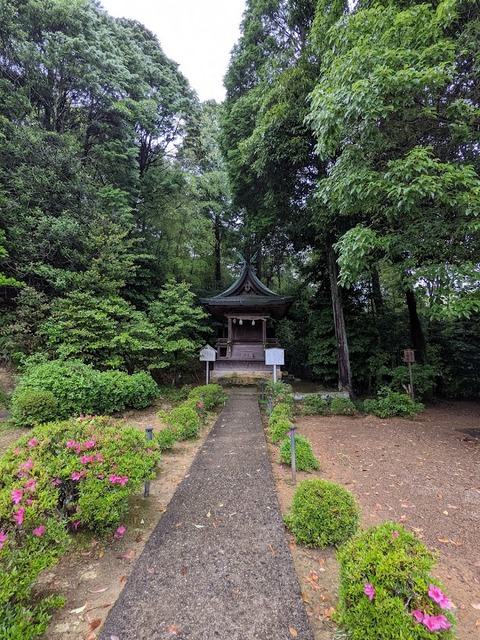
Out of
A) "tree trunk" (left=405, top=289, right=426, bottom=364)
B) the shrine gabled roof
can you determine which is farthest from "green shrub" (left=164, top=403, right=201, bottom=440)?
"tree trunk" (left=405, top=289, right=426, bottom=364)

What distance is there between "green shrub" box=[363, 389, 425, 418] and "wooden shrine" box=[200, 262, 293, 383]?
510 centimetres

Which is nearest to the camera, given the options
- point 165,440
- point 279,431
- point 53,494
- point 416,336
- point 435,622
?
point 435,622

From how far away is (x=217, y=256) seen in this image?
18406 mm

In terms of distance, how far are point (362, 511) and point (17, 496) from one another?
10.6 ft

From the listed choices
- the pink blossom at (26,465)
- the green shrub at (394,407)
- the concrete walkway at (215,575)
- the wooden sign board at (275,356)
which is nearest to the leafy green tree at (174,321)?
the wooden sign board at (275,356)

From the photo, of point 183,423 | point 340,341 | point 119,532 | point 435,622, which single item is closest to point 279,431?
point 183,423

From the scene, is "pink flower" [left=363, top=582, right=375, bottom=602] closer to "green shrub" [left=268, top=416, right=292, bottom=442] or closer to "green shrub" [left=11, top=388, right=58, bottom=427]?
"green shrub" [left=268, top=416, right=292, bottom=442]

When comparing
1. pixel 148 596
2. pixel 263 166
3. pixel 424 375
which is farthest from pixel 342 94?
pixel 424 375

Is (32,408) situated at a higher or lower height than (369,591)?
higher

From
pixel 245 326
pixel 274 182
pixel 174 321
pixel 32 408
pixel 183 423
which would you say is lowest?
pixel 183 423

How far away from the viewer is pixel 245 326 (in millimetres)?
14875

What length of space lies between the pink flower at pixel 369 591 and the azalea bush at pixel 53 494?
1671 millimetres

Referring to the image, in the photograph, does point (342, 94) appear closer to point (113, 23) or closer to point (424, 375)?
point (424, 375)

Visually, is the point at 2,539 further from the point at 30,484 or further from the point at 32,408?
the point at 32,408
